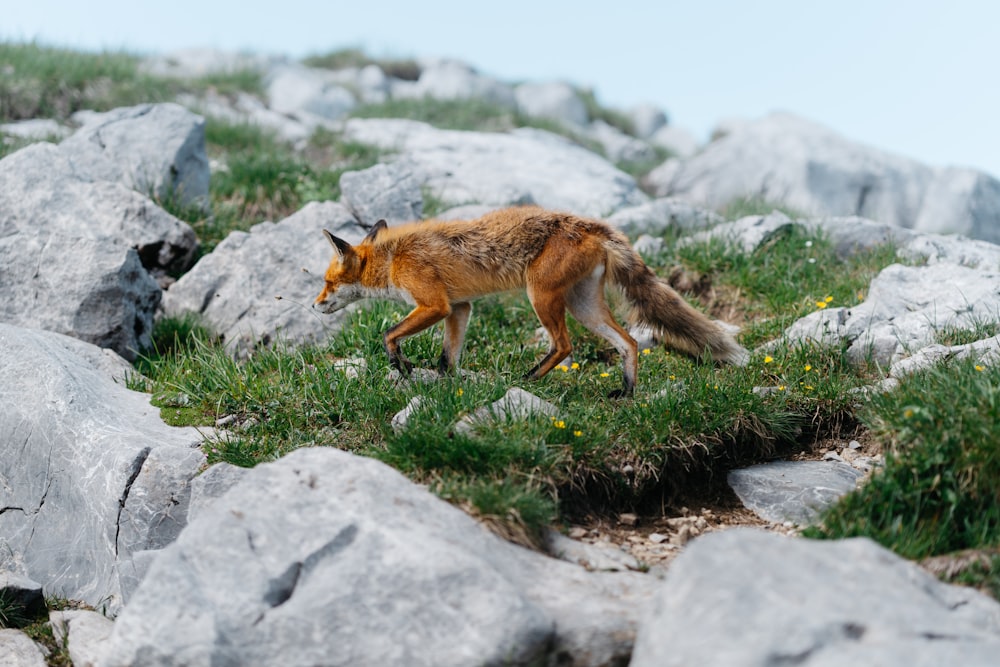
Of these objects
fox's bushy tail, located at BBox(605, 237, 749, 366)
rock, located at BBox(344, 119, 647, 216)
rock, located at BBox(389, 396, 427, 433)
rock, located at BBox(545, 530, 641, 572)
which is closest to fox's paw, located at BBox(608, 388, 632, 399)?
fox's bushy tail, located at BBox(605, 237, 749, 366)

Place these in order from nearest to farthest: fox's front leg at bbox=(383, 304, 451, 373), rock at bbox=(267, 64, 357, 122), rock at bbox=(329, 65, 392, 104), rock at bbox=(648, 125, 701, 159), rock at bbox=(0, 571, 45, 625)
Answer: rock at bbox=(0, 571, 45, 625) < fox's front leg at bbox=(383, 304, 451, 373) < rock at bbox=(267, 64, 357, 122) < rock at bbox=(329, 65, 392, 104) < rock at bbox=(648, 125, 701, 159)

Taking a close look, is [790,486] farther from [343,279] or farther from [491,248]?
[343,279]

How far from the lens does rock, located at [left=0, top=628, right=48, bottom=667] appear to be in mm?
5168

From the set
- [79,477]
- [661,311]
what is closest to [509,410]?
[661,311]

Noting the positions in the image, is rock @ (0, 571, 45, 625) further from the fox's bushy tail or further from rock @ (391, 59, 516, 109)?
rock @ (391, 59, 516, 109)

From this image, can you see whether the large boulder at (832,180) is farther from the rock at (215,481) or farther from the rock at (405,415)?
the rock at (215,481)

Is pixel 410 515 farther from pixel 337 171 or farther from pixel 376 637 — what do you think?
pixel 337 171

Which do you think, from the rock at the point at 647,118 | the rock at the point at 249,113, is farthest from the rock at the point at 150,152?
the rock at the point at 647,118

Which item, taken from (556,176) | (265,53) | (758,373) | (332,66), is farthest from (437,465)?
(332,66)

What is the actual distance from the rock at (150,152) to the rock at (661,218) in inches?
195

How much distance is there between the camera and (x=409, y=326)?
6547 mm

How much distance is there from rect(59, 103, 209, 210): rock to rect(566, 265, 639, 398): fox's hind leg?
554 cm

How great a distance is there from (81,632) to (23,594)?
0.70 meters

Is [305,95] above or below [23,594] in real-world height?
above
